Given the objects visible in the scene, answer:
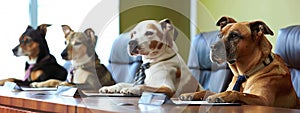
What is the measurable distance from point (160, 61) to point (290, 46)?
2.34 feet

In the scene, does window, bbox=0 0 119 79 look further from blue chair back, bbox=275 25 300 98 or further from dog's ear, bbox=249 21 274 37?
dog's ear, bbox=249 21 274 37

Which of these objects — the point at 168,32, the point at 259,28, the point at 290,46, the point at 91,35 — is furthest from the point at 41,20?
the point at 259,28

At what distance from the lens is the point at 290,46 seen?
7.09 feet

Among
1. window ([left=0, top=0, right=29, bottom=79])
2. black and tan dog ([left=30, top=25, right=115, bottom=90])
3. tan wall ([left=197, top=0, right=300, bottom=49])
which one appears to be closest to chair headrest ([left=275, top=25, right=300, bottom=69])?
black and tan dog ([left=30, top=25, right=115, bottom=90])

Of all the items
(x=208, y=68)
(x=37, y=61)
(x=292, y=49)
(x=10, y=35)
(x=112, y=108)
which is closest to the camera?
(x=112, y=108)

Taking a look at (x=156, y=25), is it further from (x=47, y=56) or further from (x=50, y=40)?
(x=50, y=40)

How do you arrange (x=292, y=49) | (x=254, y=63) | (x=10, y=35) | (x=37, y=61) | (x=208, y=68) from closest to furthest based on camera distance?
1. (x=254, y=63)
2. (x=292, y=49)
3. (x=37, y=61)
4. (x=208, y=68)
5. (x=10, y=35)

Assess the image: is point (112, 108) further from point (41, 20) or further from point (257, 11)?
point (41, 20)

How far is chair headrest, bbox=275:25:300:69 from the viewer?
7.00 feet

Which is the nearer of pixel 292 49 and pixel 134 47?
pixel 134 47

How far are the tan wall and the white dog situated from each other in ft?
5.33

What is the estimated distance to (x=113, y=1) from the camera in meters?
4.02

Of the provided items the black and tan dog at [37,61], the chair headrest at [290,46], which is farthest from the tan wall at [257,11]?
the black and tan dog at [37,61]

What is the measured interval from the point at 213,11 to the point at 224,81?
142 cm
